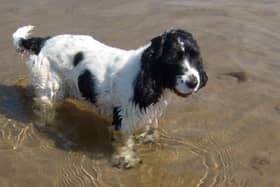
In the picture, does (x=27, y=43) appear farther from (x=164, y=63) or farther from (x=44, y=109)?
(x=164, y=63)

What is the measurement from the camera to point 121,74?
5.55 metres

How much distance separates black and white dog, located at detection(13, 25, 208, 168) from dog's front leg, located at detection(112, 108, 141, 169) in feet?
0.04

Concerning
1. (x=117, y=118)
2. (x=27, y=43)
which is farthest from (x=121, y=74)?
(x=27, y=43)

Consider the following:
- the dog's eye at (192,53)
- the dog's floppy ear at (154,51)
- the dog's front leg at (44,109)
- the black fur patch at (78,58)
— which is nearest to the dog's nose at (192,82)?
the dog's eye at (192,53)

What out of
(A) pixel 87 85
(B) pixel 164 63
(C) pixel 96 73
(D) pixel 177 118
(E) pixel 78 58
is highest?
(B) pixel 164 63

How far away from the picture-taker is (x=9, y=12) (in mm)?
8828

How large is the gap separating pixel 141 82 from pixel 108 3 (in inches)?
171

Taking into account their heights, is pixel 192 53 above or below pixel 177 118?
above

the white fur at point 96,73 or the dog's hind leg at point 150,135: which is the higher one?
the white fur at point 96,73

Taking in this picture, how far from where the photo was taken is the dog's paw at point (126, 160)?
555 cm

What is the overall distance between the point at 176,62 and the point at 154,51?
0.98 feet

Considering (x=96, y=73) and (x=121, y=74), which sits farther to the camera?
(x=96, y=73)

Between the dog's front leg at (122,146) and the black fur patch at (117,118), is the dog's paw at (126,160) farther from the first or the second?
the black fur patch at (117,118)

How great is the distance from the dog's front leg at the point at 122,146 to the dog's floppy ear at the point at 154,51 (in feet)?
2.50
